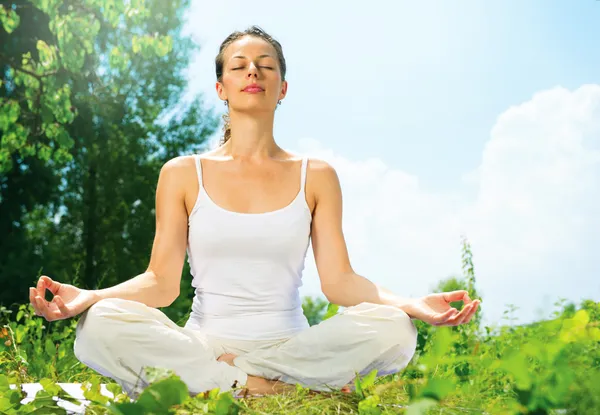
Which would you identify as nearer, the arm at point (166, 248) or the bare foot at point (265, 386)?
the bare foot at point (265, 386)

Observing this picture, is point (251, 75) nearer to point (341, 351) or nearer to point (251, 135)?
point (251, 135)

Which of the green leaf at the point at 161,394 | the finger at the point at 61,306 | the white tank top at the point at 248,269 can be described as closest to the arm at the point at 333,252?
the white tank top at the point at 248,269

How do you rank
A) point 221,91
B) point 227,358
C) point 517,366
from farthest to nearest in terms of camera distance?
point 221,91 → point 227,358 → point 517,366

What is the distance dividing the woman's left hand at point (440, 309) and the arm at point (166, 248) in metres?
Answer: 1.24

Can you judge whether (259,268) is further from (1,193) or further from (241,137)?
(1,193)

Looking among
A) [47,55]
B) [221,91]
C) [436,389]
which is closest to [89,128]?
[47,55]

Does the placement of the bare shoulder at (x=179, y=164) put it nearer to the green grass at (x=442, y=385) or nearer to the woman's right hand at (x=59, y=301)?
the woman's right hand at (x=59, y=301)

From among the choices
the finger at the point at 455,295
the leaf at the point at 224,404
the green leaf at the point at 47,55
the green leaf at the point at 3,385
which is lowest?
the green leaf at the point at 3,385

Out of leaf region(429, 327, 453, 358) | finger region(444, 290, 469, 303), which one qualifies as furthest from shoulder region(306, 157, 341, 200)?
leaf region(429, 327, 453, 358)

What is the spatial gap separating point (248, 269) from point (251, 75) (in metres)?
1.04

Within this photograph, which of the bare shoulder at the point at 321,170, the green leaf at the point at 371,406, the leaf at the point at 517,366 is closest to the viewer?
the leaf at the point at 517,366

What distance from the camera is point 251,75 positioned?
3.83m

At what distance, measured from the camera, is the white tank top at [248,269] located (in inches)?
144

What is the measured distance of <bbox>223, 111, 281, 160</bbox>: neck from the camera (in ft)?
12.9
